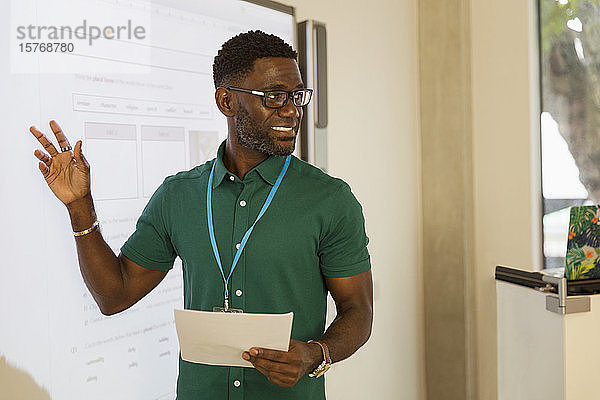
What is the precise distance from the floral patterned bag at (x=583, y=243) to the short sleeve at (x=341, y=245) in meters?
0.80

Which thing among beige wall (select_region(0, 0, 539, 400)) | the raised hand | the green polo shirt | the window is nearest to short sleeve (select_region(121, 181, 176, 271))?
the green polo shirt

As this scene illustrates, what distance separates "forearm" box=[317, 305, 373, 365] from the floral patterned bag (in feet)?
2.60

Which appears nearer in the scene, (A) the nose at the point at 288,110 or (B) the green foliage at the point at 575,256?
(A) the nose at the point at 288,110

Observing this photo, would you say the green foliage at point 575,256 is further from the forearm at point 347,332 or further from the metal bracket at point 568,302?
the forearm at point 347,332

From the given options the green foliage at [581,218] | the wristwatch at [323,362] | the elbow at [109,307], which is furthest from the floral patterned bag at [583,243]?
the elbow at [109,307]

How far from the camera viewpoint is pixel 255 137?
1.58m

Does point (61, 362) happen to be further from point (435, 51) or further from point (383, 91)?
point (435, 51)

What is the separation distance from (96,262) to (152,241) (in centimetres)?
15

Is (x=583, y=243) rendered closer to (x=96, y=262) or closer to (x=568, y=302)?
(x=568, y=302)

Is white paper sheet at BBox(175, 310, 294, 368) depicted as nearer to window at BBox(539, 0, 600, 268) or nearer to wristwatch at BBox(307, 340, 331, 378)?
wristwatch at BBox(307, 340, 331, 378)

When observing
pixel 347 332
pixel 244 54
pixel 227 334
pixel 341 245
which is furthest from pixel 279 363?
pixel 244 54

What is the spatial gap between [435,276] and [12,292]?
230cm

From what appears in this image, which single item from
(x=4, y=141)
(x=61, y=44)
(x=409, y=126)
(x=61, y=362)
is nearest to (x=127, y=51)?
(x=61, y=44)

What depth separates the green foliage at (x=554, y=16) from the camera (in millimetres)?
3150
